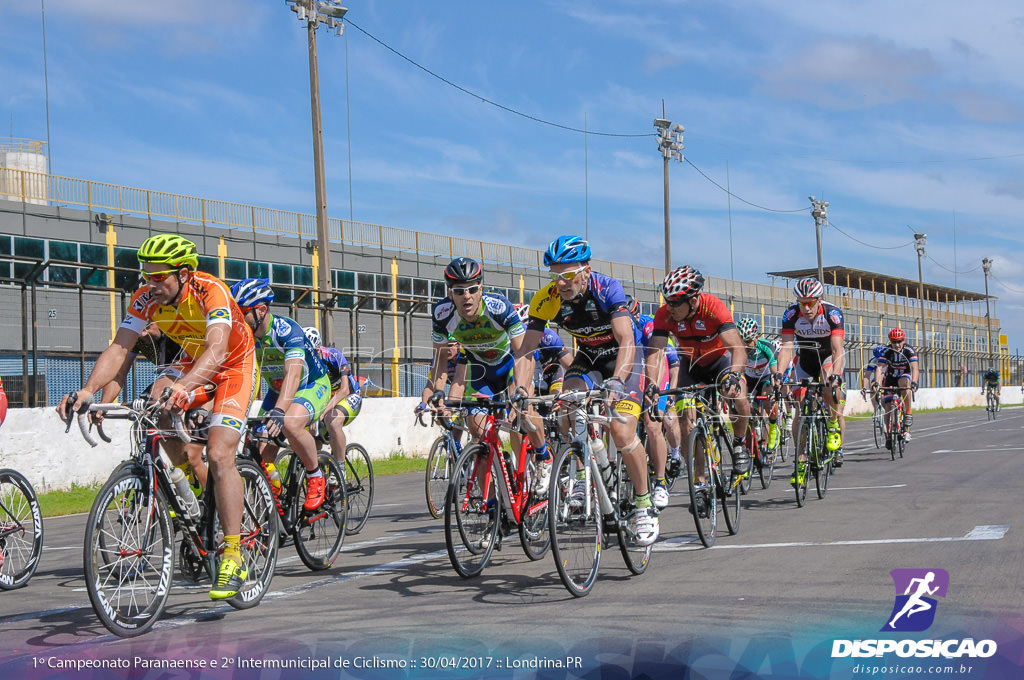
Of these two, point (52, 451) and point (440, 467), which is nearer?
point (440, 467)

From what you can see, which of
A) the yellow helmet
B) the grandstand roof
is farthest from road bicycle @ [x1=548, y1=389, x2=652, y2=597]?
the grandstand roof

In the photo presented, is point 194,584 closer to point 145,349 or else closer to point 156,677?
point 156,677

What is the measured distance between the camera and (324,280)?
22.3 meters

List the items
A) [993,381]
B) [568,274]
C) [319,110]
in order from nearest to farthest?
[568,274], [319,110], [993,381]

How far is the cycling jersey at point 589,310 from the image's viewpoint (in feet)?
24.3

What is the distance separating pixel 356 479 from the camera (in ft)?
32.2

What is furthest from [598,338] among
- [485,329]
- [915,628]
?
[915,628]

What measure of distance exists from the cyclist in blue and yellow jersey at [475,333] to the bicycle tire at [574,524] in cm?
125

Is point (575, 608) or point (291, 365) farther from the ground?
point (291, 365)

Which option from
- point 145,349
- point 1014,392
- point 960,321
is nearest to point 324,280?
point 145,349

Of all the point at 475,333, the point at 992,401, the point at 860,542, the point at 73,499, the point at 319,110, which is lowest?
the point at 992,401

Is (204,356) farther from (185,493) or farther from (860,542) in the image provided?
(860,542)

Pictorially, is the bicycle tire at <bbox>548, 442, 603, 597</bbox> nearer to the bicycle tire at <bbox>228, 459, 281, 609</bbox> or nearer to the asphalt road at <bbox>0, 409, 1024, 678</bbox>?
Result: the asphalt road at <bbox>0, 409, 1024, 678</bbox>

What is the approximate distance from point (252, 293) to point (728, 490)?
4.35 m
